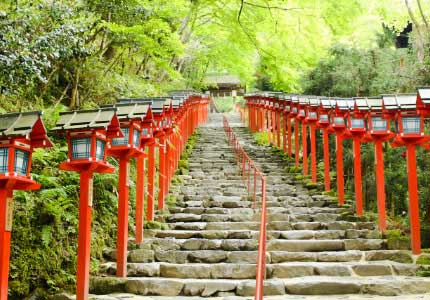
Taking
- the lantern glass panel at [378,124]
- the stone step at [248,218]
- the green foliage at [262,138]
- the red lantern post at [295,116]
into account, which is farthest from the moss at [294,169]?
the green foliage at [262,138]

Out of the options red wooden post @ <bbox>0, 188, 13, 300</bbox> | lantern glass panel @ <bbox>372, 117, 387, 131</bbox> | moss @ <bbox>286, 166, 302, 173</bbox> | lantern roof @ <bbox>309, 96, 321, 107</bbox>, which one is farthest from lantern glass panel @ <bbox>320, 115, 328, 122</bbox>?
red wooden post @ <bbox>0, 188, 13, 300</bbox>

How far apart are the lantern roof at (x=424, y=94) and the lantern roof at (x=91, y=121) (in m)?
5.34

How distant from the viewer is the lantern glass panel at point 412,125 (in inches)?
357

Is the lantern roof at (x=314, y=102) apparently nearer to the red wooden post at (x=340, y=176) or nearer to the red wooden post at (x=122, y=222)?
the red wooden post at (x=340, y=176)

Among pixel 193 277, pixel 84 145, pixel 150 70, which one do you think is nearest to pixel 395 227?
pixel 193 277

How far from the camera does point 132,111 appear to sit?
805 centimetres

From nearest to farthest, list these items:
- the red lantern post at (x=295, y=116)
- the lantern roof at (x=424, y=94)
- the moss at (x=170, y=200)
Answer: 1. the lantern roof at (x=424, y=94)
2. the moss at (x=170, y=200)
3. the red lantern post at (x=295, y=116)

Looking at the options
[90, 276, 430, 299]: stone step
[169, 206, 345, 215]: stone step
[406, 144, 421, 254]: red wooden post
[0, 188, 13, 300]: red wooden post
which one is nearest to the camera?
[0, 188, 13, 300]: red wooden post

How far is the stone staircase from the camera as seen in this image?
737cm

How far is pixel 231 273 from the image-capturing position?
7.90m

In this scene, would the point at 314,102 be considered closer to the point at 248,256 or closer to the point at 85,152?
→ the point at 248,256

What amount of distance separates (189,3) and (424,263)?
10.0 meters

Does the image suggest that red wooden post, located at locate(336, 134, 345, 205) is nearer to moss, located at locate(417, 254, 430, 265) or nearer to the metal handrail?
the metal handrail

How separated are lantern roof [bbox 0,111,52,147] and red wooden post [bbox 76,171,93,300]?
1.29 meters
